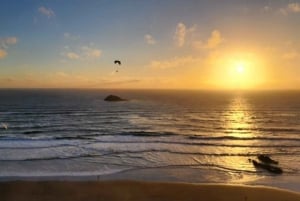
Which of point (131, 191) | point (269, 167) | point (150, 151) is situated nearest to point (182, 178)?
point (131, 191)

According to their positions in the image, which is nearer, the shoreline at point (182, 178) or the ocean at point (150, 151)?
the shoreline at point (182, 178)

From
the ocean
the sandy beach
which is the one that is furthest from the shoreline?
the sandy beach

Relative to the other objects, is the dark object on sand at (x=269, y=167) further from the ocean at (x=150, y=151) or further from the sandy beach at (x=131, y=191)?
the sandy beach at (x=131, y=191)

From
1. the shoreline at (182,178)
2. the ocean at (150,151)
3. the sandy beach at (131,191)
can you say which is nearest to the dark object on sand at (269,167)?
the ocean at (150,151)

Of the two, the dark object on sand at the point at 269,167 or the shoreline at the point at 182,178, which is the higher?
the dark object on sand at the point at 269,167

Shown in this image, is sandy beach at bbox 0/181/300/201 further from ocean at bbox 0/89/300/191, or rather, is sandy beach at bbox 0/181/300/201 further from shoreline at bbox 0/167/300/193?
ocean at bbox 0/89/300/191

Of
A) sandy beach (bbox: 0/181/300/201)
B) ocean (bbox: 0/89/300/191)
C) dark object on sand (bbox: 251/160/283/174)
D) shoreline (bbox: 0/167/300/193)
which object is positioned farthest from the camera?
dark object on sand (bbox: 251/160/283/174)

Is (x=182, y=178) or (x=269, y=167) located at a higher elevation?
(x=269, y=167)

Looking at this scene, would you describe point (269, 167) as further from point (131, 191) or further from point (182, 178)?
point (131, 191)
